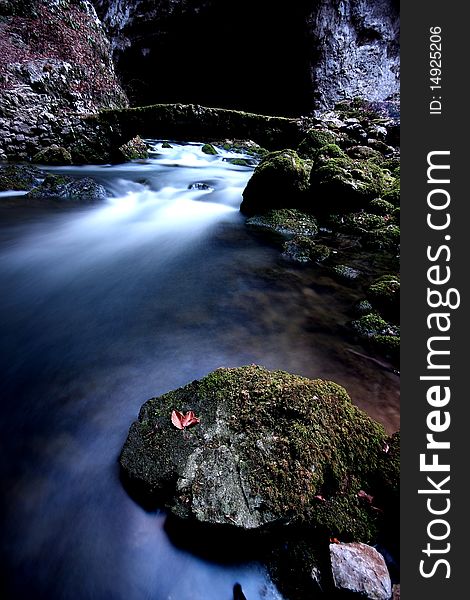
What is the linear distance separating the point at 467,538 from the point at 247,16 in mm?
27732

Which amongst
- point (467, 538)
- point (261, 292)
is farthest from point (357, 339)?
point (467, 538)

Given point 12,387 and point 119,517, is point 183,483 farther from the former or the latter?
point 12,387

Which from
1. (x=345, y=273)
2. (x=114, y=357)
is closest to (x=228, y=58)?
(x=345, y=273)

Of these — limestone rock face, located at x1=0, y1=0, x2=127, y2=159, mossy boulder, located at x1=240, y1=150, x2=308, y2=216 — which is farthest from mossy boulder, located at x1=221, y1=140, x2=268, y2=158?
mossy boulder, located at x1=240, y1=150, x2=308, y2=216

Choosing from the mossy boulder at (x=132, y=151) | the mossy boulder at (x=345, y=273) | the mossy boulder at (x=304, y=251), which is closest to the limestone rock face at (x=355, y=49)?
the mossy boulder at (x=132, y=151)

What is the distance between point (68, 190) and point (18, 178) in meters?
1.14

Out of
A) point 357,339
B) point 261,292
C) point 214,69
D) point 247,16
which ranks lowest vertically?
point 357,339

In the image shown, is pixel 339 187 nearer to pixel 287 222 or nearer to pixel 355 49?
pixel 287 222

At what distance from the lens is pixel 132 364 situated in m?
3.03

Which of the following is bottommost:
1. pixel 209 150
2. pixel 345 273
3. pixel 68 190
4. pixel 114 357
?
pixel 345 273

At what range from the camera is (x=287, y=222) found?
732cm

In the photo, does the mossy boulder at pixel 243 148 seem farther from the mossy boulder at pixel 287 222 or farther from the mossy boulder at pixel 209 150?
the mossy boulder at pixel 287 222

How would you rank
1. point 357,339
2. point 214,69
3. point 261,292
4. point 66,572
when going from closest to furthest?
point 66,572 < point 357,339 < point 261,292 < point 214,69

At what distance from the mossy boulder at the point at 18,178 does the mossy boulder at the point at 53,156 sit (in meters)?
2.14
